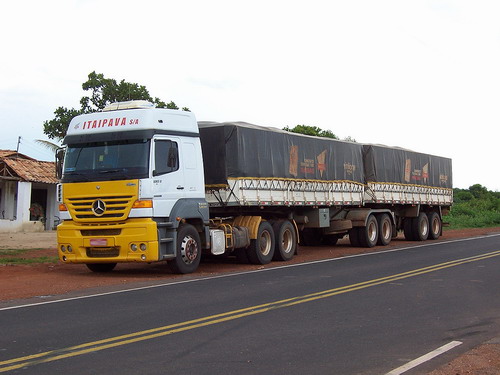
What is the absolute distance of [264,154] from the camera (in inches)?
698

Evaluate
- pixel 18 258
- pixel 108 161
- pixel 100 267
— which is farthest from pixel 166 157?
pixel 18 258

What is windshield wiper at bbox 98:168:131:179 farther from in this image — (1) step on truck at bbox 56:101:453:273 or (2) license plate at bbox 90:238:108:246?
(2) license plate at bbox 90:238:108:246

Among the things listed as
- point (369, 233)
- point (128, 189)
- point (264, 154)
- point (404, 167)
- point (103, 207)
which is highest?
point (404, 167)

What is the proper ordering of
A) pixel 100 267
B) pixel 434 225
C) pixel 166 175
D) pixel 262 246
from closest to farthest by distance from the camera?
pixel 166 175 < pixel 100 267 < pixel 262 246 < pixel 434 225

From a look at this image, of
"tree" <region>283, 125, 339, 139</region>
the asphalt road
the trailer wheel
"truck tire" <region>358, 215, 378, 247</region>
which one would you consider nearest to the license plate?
the asphalt road

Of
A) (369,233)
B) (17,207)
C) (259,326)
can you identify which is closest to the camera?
(259,326)

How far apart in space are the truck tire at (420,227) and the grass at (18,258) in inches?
592

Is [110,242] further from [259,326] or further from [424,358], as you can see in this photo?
[424,358]

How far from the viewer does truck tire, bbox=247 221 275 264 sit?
17250 millimetres

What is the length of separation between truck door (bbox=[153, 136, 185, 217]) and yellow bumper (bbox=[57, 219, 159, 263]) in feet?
1.70

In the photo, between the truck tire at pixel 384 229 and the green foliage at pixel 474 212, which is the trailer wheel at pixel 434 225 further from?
the green foliage at pixel 474 212

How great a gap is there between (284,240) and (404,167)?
30.9 feet

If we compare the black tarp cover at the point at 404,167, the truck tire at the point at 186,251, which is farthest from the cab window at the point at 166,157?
the black tarp cover at the point at 404,167

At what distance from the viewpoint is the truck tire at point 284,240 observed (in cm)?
1820
